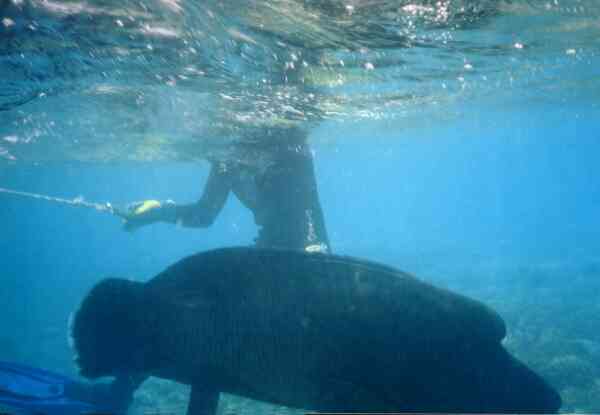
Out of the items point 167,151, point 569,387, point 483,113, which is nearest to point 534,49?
point 569,387

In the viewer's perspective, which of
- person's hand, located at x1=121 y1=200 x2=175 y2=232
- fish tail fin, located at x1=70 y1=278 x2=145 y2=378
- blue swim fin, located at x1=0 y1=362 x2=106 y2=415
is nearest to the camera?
fish tail fin, located at x1=70 y1=278 x2=145 y2=378

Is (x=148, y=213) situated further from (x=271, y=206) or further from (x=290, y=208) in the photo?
(x=290, y=208)

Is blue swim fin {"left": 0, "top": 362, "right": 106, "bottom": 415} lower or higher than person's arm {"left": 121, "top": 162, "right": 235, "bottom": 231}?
higher

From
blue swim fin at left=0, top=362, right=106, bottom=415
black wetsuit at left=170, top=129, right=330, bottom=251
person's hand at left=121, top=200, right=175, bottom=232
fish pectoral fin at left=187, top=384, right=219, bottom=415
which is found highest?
fish pectoral fin at left=187, top=384, right=219, bottom=415

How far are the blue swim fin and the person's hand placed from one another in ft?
21.4

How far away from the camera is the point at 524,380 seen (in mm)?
2160

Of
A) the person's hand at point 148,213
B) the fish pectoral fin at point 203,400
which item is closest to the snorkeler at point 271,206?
the person's hand at point 148,213

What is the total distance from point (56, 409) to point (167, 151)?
26678 millimetres

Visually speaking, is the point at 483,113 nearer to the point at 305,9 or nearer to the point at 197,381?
the point at 305,9

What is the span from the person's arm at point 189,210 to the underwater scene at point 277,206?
5cm

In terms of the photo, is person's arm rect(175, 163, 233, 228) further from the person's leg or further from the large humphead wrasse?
the large humphead wrasse

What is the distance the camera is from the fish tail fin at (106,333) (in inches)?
79.6

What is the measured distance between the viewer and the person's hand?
9.45 metres

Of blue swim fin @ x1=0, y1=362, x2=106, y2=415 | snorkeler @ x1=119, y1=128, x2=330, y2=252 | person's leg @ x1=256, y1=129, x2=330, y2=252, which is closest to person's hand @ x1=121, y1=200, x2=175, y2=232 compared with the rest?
snorkeler @ x1=119, y1=128, x2=330, y2=252
